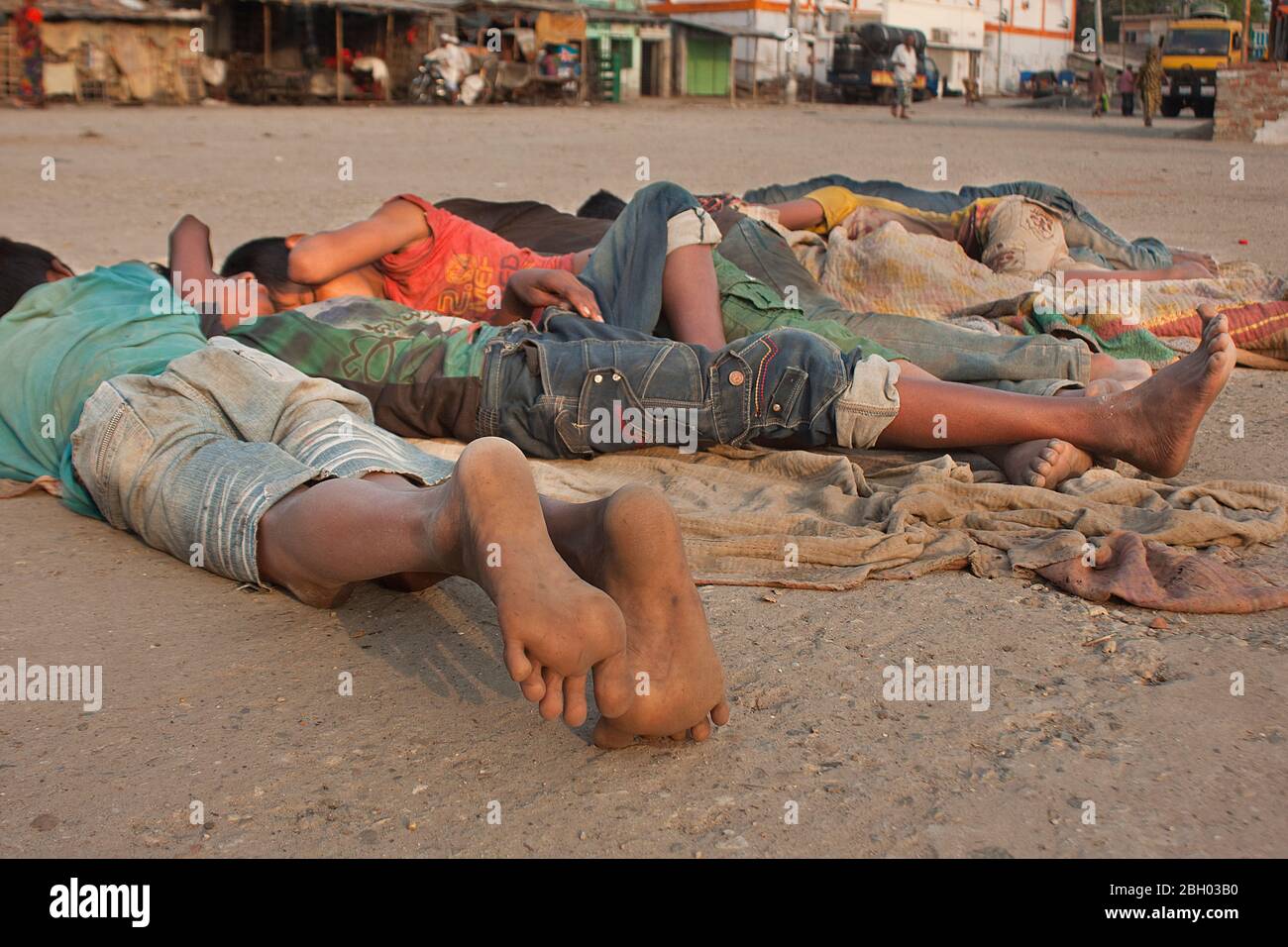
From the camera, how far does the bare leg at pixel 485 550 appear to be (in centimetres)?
166

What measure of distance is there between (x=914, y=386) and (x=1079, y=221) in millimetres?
2932

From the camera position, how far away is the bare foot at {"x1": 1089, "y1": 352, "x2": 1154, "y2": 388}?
138 inches

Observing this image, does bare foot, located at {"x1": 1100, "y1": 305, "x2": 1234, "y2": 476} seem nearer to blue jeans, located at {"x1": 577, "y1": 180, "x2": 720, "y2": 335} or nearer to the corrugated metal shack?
blue jeans, located at {"x1": 577, "y1": 180, "x2": 720, "y2": 335}

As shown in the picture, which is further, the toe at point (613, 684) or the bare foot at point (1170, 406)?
the bare foot at point (1170, 406)

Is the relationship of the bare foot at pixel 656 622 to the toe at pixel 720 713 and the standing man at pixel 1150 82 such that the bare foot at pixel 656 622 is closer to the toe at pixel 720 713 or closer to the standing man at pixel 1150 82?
the toe at pixel 720 713

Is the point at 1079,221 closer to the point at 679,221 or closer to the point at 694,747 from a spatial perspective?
the point at 679,221

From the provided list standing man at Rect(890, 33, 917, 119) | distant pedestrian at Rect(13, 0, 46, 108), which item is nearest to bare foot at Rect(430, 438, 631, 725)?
distant pedestrian at Rect(13, 0, 46, 108)

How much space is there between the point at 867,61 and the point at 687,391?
30.9 m

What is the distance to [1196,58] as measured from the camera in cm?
2681

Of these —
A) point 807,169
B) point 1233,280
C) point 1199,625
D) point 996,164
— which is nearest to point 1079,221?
point 1233,280

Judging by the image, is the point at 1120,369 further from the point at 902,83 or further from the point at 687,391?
the point at 902,83

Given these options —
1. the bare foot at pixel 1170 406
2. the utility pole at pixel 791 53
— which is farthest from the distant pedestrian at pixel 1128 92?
the bare foot at pixel 1170 406

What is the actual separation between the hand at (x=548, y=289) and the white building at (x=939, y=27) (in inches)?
1224

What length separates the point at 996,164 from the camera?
44.6 feet
